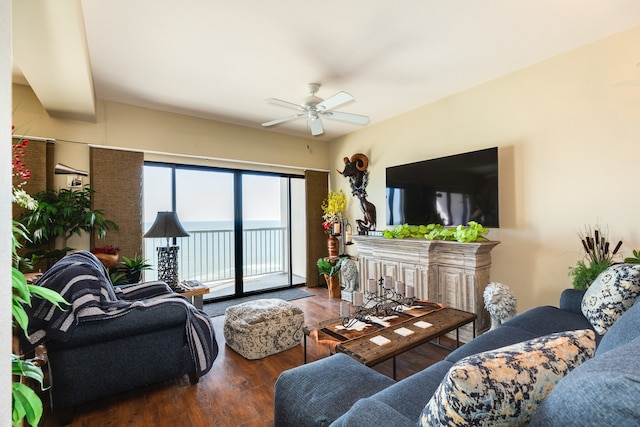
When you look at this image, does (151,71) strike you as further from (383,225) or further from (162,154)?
(383,225)

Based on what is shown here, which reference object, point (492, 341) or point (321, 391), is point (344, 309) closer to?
point (321, 391)

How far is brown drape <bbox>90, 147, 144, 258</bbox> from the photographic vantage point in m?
3.44

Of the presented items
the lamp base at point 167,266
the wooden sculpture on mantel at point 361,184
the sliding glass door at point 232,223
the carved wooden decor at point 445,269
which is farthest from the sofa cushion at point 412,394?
the sliding glass door at point 232,223

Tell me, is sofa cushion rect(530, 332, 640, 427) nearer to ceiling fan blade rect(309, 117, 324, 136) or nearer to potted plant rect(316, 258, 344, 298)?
ceiling fan blade rect(309, 117, 324, 136)

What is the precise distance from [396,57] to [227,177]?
10.1 feet

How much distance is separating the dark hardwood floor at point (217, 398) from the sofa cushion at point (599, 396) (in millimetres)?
1693

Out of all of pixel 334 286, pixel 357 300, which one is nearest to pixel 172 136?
pixel 334 286

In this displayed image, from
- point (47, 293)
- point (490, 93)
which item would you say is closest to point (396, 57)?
point (490, 93)

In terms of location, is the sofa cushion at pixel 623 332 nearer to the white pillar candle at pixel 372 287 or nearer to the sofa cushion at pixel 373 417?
the sofa cushion at pixel 373 417

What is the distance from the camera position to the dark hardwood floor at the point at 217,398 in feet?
5.93

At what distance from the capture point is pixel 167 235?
117 inches

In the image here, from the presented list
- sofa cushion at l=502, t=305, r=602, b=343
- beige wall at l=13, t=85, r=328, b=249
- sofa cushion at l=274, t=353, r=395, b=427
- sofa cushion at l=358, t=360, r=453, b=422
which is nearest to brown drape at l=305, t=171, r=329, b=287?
beige wall at l=13, t=85, r=328, b=249

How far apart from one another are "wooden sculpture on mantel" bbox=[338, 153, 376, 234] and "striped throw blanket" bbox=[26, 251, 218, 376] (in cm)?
277

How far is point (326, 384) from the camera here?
141 centimetres
